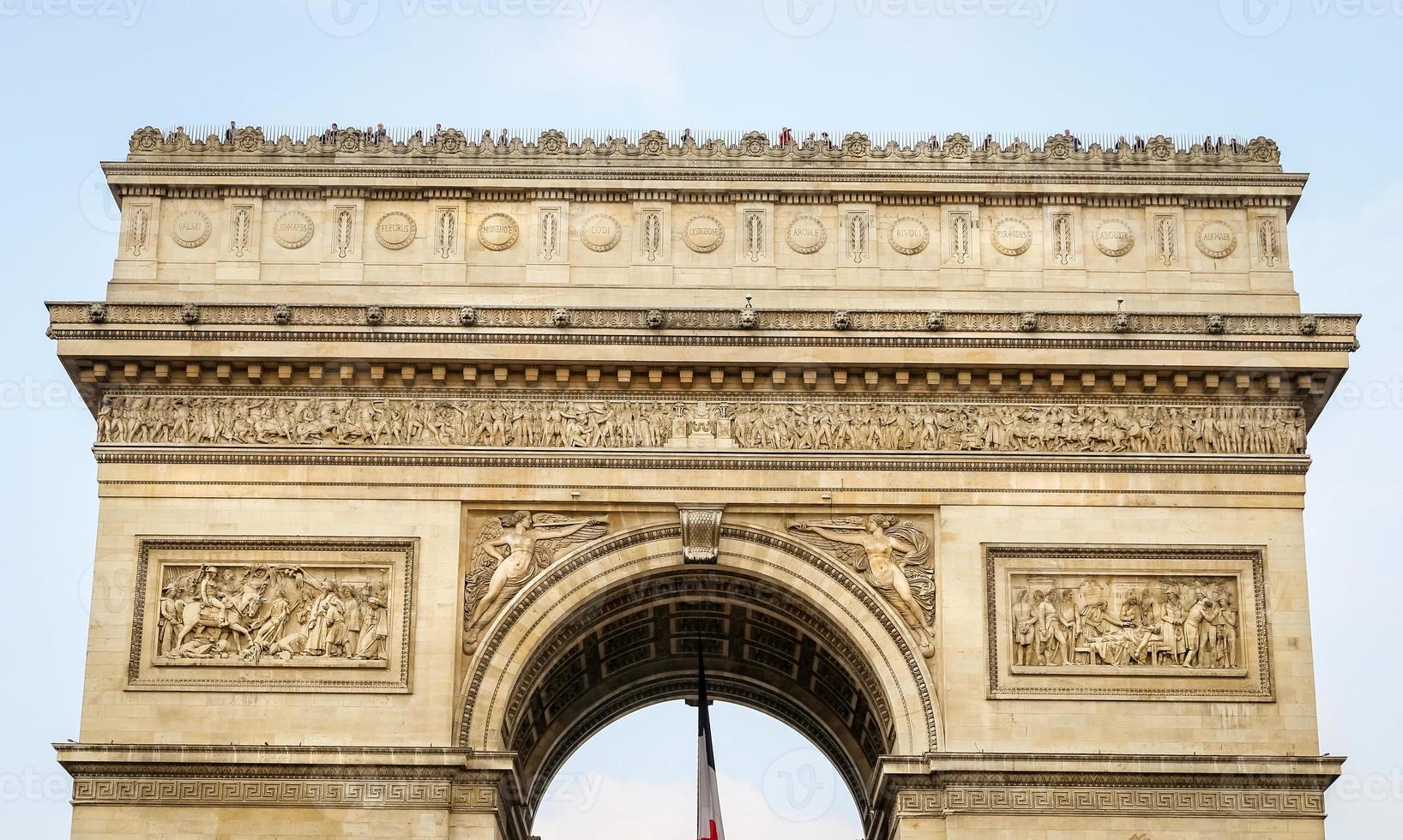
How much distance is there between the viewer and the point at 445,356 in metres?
29.8

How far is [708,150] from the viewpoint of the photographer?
31.4 meters

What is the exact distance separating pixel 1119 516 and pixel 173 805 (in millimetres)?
12658

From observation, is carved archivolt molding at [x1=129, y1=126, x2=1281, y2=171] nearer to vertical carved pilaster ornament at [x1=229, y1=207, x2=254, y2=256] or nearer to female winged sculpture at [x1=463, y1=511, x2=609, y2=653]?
vertical carved pilaster ornament at [x1=229, y1=207, x2=254, y2=256]

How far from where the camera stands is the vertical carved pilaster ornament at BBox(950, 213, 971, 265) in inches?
1227

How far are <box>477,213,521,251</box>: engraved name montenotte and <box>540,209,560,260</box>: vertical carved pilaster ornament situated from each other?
359 mm

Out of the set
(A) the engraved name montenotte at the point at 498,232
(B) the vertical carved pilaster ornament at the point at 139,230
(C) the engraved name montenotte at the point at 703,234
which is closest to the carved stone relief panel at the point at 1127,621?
(C) the engraved name montenotte at the point at 703,234

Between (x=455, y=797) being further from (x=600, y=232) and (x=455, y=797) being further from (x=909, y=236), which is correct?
(x=909, y=236)

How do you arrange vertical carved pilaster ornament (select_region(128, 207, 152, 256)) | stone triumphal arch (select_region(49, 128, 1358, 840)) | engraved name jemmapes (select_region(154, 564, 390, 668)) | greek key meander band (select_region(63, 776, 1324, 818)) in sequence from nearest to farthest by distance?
greek key meander band (select_region(63, 776, 1324, 818))
stone triumphal arch (select_region(49, 128, 1358, 840))
engraved name jemmapes (select_region(154, 564, 390, 668))
vertical carved pilaster ornament (select_region(128, 207, 152, 256))

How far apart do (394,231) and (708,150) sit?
4.45 meters

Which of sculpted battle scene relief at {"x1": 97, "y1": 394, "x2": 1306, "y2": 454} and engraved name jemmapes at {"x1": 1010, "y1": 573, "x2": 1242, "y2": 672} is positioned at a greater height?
sculpted battle scene relief at {"x1": 97, "y1": 394, "x2": 1306, "y2": 454}

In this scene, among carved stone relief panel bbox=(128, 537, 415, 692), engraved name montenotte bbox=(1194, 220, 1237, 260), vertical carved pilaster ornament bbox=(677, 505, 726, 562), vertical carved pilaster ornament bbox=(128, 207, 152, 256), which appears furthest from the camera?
engraved name montenotte bbox=(1194, 220, 1237, 260)

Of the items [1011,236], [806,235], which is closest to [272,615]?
[806,235]

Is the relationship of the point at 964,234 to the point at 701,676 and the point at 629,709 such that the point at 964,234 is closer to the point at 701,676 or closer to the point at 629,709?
the point at 701,676

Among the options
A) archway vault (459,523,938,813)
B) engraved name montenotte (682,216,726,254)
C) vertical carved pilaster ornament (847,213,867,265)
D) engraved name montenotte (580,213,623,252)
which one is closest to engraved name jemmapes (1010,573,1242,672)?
archway vault (459,523,938,813)
